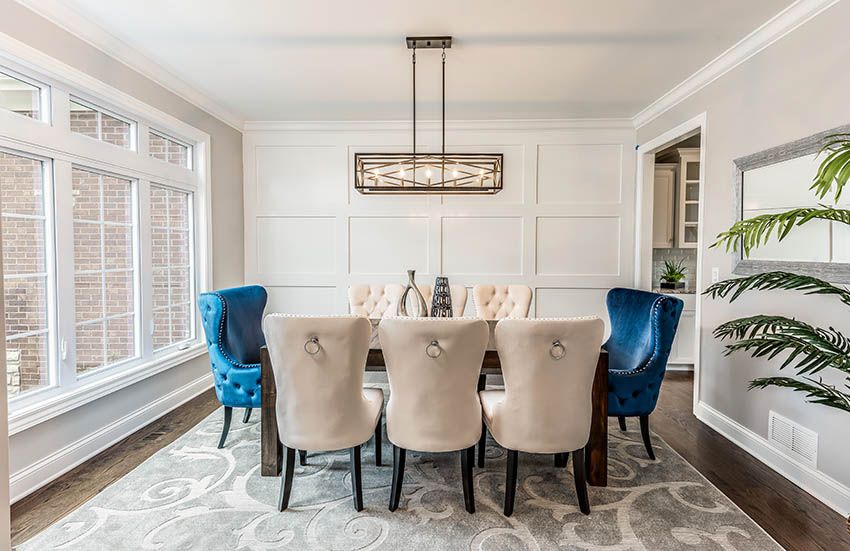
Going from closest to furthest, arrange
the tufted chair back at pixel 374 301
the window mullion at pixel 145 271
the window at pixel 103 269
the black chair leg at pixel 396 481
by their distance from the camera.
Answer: the black chair leg at pixel 396 481
the window at pixel 103 269
the window mullion at pixel 145 271
the tufted chair back at pixel 374 301

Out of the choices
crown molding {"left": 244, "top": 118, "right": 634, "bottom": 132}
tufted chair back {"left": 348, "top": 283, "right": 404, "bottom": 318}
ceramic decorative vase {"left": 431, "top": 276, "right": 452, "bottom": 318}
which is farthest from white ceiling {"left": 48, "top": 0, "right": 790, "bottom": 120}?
tufted chair back {"left": 348, "top": 283, "right": 404, "bottom": 318}

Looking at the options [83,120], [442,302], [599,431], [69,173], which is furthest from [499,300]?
[83,120]

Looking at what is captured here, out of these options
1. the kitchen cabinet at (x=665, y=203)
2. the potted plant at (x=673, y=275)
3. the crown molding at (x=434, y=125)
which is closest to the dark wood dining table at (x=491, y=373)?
the crown molding at (x=434, y=125)

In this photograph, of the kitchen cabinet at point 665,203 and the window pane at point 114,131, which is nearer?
the window pane at point 114,131

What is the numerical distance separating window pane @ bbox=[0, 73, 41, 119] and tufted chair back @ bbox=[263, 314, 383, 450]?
5.84 ft

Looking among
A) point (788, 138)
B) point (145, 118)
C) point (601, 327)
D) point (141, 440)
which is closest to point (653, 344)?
point (601, 327)

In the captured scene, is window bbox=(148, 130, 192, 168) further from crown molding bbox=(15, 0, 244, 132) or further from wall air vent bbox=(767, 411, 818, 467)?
wall air vent bbox=(767, 411, 818, 467)

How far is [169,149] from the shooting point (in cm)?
350

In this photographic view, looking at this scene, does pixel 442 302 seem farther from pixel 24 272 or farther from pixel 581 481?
pixel 24 272

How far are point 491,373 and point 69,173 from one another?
2632 mm

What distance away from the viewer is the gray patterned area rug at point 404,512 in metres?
1.82

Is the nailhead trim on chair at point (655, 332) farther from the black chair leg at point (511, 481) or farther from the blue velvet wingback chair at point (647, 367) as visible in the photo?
the black chair leg at point (511, 481)

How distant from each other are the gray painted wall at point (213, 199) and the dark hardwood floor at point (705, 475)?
7.9 inches

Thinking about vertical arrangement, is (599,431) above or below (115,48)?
below
